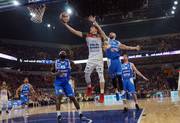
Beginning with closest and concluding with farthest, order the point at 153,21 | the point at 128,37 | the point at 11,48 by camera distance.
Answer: the point at 153,21 < the point at 11,48 < the point at 128,37

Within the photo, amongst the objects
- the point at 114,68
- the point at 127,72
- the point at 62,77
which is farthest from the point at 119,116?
the point at 127,72

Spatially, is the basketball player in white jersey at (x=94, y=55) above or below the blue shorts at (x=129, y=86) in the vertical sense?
above

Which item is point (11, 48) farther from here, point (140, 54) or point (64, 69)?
point (64, 69)

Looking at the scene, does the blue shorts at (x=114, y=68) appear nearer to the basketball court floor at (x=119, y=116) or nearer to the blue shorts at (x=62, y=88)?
the basketball court floor at (x=119, y=116)

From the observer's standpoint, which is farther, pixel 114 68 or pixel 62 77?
pixel 114 68

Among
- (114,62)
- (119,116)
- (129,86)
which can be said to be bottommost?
(119,116)

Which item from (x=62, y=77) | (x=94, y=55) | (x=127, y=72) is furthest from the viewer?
(x=127, y=72)

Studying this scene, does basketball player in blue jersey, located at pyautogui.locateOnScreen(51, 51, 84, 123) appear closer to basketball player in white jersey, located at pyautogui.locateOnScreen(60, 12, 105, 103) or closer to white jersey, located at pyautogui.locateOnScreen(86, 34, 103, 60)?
basketball player in white jersey, located at pyautogui.locateOnScreen(60, 12, 105, 103)

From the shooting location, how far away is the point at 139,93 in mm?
33156

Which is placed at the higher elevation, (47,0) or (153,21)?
(153,21)

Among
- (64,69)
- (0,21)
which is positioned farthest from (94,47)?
(0,21)

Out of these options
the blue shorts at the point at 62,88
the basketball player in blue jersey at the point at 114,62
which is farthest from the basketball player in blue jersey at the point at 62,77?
the basketball player in blue jersey at the point at 114,62

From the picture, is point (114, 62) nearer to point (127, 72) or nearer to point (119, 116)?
point (119, 116)

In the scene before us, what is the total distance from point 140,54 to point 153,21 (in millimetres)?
5558
